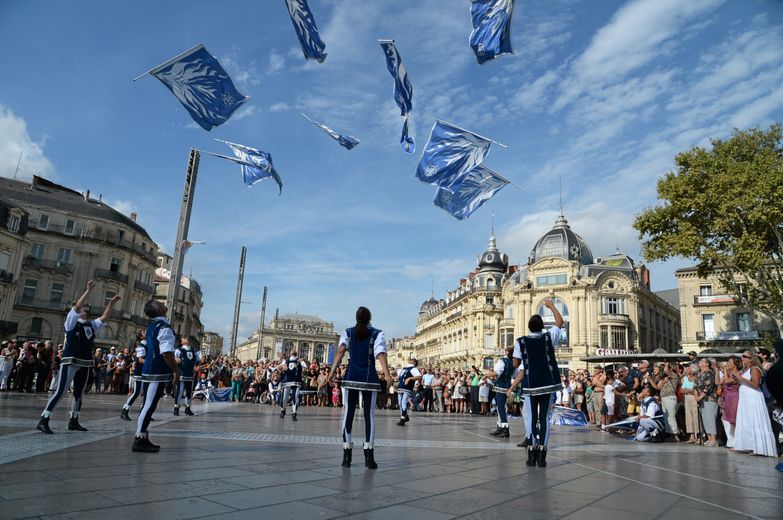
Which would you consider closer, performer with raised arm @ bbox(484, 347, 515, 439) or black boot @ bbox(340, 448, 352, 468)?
black boot @ bbox(340, 448, 352, 468)

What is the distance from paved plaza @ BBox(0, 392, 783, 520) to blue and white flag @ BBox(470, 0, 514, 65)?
28.0ft

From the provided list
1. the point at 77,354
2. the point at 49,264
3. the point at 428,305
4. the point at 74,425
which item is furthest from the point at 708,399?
the point at 428,305

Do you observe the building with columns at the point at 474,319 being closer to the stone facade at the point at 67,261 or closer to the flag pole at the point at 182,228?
the stone facade at the point at 67,261

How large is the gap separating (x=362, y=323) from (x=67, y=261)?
55287 mm

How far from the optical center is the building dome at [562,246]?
218 ft

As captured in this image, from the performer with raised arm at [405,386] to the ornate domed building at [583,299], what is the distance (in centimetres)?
4298

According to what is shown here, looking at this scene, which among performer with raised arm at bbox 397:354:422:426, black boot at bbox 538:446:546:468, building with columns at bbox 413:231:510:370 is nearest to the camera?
black boot at bbox 538:446:546:468

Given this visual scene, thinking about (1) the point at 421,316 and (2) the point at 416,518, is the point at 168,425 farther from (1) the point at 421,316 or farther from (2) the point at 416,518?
(1) the point at 421,316

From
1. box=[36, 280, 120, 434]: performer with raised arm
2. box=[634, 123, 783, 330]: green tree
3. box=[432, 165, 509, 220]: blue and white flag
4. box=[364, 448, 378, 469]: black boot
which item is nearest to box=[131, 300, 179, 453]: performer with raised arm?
box=[36, 280, 120, 434]: performer with raised arm

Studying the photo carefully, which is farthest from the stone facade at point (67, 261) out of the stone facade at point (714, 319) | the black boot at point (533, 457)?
the stone facade at point (714, 319)

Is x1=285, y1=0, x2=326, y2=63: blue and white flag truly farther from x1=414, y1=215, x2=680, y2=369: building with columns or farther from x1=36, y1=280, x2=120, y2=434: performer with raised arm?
x1=414, y1=215, x2=680, y2=369: building with columns

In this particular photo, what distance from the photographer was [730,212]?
28.4m

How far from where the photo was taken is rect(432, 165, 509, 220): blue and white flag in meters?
14.7

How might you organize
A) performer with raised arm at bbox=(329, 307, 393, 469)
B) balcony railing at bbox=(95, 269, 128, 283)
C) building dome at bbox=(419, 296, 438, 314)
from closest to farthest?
performer with raised arm at bbox=(329, 307, 393, 469), balcony railing at bbox=(95, 269, 128, 283), building dome at bbox=(419, 296, 438, 314)
